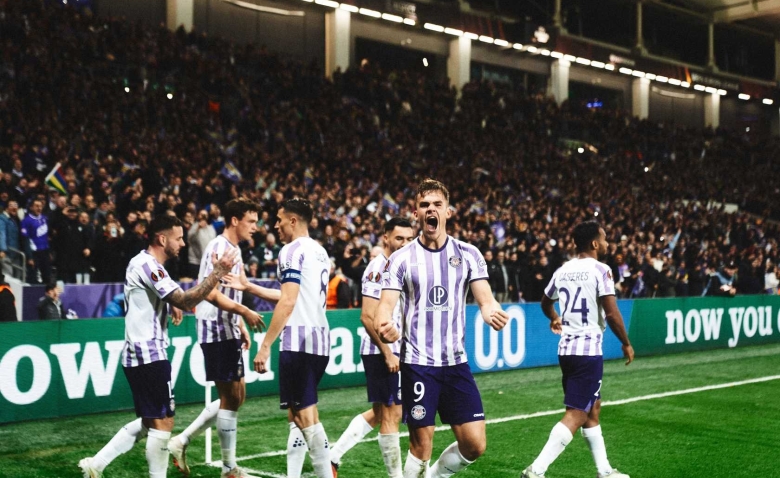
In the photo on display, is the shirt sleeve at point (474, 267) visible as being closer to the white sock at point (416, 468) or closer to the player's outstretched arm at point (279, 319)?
the white sock at point (416, 468)

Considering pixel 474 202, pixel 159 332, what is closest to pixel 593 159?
pixel 474 202

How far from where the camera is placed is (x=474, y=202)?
81.0ft

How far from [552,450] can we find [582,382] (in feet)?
1.97

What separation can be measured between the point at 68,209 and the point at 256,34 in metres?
17.4

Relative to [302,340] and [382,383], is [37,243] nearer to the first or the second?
[382,383]

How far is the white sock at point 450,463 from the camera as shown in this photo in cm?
527

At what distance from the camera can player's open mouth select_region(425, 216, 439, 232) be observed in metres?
5.13

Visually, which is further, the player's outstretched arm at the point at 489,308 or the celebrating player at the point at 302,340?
the celebrating player at the point at 302,340

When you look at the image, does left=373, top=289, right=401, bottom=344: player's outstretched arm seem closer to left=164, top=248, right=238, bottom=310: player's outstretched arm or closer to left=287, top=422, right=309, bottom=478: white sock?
left=164, top=248, right=238, bottom=310: player's outstretched arm

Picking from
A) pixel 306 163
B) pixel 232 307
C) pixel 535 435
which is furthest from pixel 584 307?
pixel 306 163

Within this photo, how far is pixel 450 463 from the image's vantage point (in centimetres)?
532

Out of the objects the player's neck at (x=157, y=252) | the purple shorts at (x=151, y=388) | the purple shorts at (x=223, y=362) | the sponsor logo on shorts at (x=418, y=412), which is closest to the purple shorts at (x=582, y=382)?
the sponsor logo on shorts at (x=418, y=412)

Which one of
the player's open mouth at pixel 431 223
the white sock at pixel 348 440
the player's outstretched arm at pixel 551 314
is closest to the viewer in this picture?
the player's open mouth at pixel 431 223

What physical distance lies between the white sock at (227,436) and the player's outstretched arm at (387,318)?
84.6 inches
